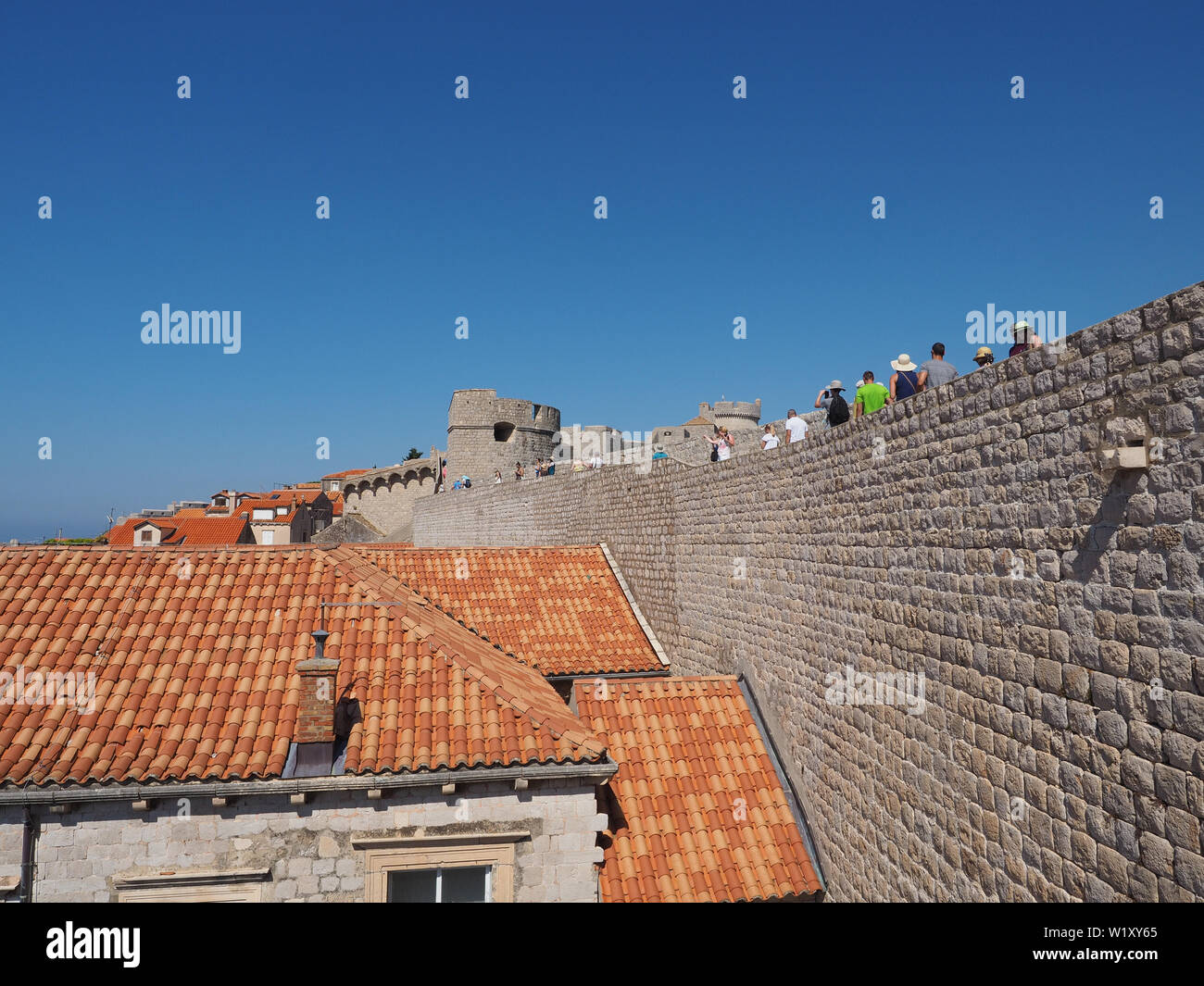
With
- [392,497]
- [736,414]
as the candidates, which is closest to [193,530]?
[392,497]

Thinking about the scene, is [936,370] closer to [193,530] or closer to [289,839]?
[289,839]

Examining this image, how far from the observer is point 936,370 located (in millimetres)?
6328

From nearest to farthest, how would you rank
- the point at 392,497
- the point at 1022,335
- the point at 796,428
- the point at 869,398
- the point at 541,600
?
1. the point at 1022,335
2. the point at 869,398
3. the point at 796,428
4. the point at 541,600
5. the point at 392,497

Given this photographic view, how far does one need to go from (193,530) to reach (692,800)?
3533cm

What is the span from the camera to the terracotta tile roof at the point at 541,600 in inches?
434

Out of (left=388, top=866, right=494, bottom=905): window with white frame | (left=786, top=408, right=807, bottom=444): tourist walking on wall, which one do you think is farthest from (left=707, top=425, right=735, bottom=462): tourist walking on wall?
(left=388, top=866, right=494, bottom=905): window with white frame

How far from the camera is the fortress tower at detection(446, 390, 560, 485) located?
107 ft

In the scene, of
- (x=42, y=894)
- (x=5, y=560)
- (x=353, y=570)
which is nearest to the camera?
(x=42, y=894)

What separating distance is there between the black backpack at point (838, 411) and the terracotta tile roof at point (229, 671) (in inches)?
150

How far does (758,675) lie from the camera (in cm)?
866

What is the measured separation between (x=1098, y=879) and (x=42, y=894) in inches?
255
